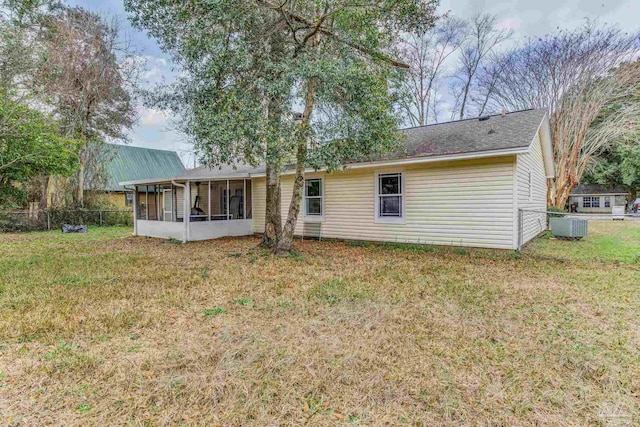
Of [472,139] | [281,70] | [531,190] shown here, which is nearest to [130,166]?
[281,70]

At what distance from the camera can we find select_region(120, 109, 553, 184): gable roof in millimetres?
7727

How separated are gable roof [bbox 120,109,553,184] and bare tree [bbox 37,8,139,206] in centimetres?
1006

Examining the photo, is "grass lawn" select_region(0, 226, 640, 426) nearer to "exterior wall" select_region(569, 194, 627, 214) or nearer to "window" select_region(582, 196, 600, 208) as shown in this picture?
"exterior wall" select_region(569, 194, 627, 214)

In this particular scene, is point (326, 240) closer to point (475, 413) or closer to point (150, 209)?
point (150, 209)

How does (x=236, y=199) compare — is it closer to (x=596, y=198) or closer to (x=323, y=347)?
(x=323, y=347)

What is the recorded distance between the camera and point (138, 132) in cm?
1989

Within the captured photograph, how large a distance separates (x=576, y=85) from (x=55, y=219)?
26.8 metres

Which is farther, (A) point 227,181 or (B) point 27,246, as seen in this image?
(A) point 227,181

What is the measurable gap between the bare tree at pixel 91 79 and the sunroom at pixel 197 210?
6.09 metres

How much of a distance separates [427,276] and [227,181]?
28.3 feet

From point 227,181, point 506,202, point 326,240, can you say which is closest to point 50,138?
point 227,181

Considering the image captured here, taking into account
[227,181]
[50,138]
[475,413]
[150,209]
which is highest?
[50,138]

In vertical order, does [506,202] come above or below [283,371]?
above

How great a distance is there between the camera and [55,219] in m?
15.9
